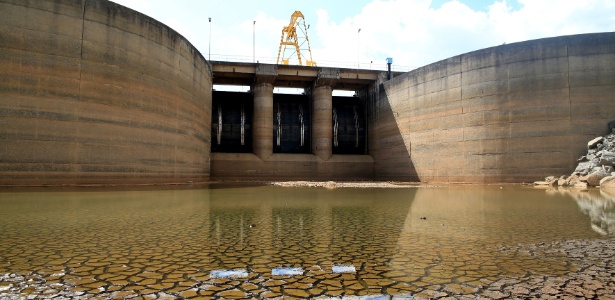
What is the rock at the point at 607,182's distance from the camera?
1653 cm

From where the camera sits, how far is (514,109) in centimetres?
2244

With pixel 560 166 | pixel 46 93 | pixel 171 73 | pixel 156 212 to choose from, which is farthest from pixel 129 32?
pixel 560 166

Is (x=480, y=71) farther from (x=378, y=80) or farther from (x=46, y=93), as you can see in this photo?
(x=46, y=93)

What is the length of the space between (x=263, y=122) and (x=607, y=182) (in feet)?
72.0

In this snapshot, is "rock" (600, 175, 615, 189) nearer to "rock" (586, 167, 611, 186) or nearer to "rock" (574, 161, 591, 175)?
"rock" (586, 167, 611, 186)

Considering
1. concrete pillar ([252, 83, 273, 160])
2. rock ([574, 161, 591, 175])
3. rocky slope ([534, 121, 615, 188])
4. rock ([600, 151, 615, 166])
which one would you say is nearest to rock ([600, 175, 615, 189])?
rocky slope ([534, 121, 615, 188])

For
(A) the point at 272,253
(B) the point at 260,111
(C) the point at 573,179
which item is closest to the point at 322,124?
(B) the point at 260,111

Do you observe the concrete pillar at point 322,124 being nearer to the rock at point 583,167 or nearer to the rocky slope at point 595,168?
the rocky slope at point 595,168

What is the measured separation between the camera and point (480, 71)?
77.5 ft

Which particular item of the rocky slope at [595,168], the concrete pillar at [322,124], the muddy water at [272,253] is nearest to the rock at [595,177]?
the rocky slope at [595,168]

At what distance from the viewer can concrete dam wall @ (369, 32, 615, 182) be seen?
21.0 metres

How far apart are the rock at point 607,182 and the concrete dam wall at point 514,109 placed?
3.93 m

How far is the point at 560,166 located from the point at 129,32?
76.5 feet

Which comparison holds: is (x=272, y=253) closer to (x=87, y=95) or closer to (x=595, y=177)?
(x=87, y=95)
